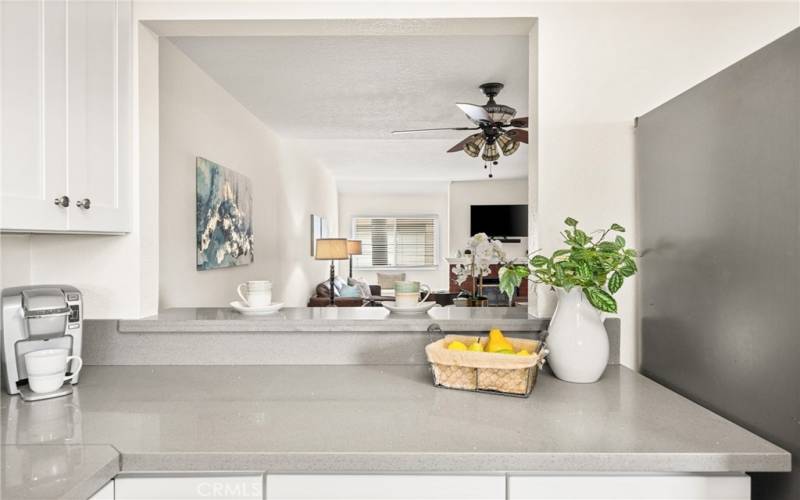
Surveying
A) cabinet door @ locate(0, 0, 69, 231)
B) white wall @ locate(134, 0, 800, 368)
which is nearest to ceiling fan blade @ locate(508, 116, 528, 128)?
white wall @ locate(134, 0, 800, 368)

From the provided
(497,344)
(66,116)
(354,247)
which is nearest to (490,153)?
(497,344)

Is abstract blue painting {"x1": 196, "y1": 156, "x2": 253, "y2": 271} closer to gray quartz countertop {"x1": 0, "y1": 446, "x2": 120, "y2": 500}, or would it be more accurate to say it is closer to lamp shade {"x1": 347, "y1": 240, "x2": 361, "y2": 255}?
gray quartz countertop {"x1": 0, "y1": 446, "x2": 120, "y2": 500}

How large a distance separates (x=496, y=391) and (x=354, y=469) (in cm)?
49

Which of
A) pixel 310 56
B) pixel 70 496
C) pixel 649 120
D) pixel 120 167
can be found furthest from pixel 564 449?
pixel 310 56

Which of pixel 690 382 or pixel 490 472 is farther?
pixel 690 382

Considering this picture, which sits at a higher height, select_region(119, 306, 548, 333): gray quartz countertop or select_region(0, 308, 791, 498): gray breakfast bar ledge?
select_region(119, 306, 548, 333): gray quartz countertop

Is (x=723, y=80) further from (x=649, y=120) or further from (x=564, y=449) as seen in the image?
(x=564, y=449)

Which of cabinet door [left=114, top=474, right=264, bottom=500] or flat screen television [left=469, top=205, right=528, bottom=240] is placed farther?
flat screen television [left=469, top=205, right=528, bottom=240]

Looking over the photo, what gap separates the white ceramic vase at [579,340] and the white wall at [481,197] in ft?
24.2

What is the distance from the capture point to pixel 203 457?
3.20ft

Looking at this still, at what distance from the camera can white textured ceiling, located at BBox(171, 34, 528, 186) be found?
2451 millimetres

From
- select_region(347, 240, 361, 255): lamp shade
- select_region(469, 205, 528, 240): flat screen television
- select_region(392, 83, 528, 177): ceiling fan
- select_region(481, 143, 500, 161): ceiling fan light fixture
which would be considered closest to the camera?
select_region(392, 83, 528, 177): ceiling fan

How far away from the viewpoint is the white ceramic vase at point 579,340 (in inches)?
55.6

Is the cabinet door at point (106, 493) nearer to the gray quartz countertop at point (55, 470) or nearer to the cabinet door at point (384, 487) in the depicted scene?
the gray quartz countertop at point (55, 470)
